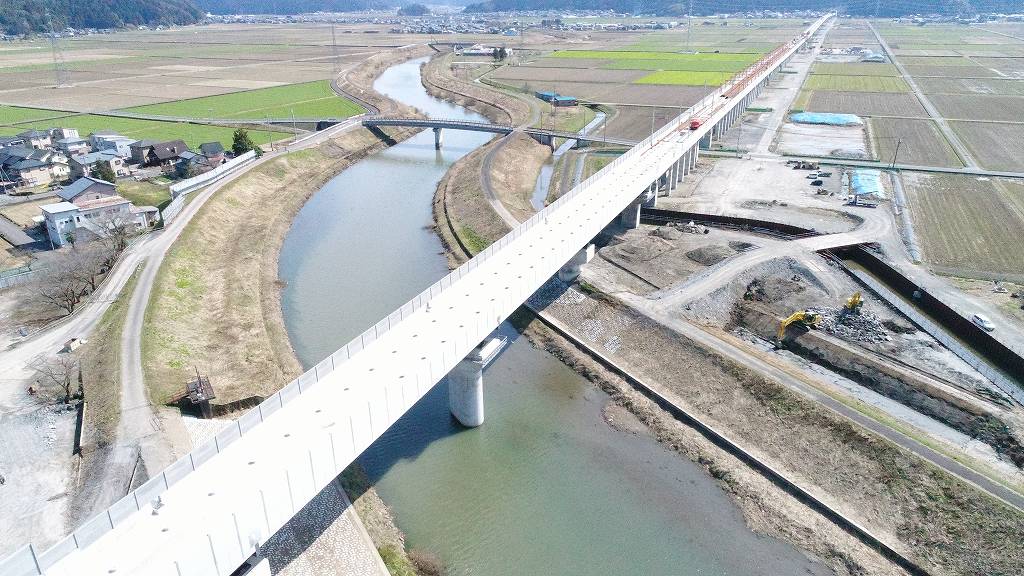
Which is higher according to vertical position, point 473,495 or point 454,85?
point 454,85

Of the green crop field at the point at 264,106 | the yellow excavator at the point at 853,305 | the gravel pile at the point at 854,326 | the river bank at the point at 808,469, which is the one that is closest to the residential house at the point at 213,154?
the green crop field at the point at 264,106

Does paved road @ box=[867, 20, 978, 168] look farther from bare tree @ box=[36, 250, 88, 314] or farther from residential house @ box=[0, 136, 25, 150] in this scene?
residential house @ box=[0, 136, 25, 150]

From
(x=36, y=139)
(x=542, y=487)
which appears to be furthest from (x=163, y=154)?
(x=542, y=487)

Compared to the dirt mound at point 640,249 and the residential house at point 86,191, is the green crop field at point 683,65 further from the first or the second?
the residential house at point 86,191

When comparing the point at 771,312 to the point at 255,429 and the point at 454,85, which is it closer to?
the point at 255,429

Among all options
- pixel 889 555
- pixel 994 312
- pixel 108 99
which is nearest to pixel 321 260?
pixel 889 555

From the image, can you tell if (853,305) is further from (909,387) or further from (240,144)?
(240,144)

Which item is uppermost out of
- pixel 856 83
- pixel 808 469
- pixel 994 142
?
pixel 856 83
